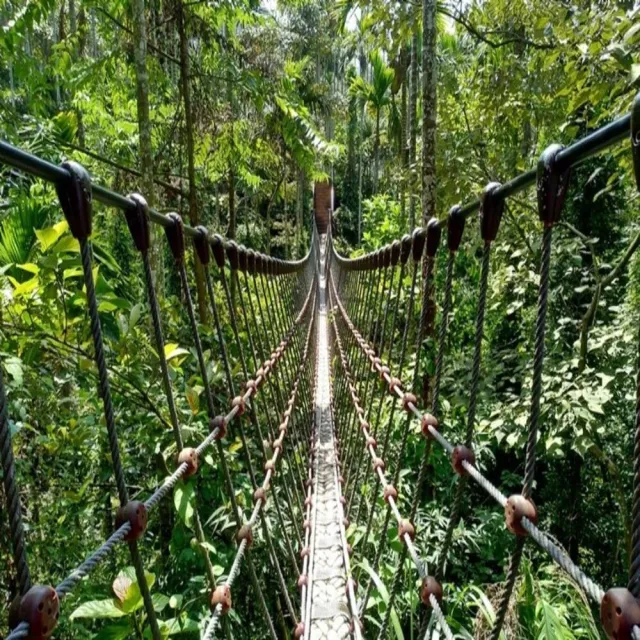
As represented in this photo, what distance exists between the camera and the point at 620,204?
2.53 m

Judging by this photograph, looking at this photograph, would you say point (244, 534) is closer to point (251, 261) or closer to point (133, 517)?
point (133, 517)

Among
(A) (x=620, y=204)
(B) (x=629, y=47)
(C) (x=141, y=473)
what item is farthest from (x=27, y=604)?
(A) (x=620, y=204)

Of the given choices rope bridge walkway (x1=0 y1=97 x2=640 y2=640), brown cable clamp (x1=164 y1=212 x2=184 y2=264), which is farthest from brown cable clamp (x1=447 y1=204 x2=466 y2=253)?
brown cable clamp (x1=164 y1=212 x2=184 y2=264)

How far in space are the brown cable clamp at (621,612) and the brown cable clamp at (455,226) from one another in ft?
2.22

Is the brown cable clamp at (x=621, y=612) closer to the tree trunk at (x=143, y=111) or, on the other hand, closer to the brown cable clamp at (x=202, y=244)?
the brown cable clamp at (x=202, y=244)

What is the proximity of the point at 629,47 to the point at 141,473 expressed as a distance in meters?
1.78

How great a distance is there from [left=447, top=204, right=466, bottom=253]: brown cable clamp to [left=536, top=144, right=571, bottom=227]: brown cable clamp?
37 cm

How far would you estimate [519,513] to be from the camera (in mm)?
562

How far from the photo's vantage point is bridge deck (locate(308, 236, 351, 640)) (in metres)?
1.40

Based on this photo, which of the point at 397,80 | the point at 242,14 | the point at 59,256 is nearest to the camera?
the point at 59,256

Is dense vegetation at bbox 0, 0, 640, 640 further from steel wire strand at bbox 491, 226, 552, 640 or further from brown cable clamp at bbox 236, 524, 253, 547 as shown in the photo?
steel wire strand at bbox 491, 226, 552, 640

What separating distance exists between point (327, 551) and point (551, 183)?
1485 millimetres

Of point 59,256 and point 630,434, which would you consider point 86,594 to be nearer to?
point 59,256

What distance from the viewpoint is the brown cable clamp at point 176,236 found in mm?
858
